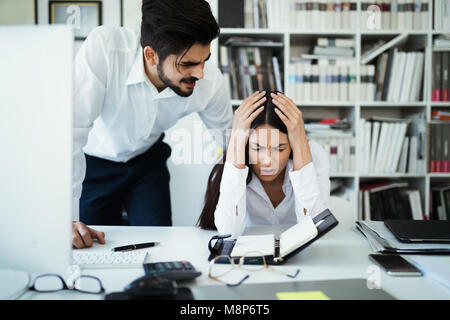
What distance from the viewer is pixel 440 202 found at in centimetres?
252

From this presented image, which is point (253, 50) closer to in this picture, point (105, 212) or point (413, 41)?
point (413, 41)

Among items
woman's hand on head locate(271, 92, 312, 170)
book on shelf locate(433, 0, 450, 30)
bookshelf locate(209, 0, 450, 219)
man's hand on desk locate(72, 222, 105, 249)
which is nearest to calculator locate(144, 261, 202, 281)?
man's hand on desk locate(72, 222, 105, 249)

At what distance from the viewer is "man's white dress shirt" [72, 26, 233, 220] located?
4.50 feet

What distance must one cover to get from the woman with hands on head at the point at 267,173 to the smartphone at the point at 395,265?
1.21ft

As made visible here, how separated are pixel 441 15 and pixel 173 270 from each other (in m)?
2.35

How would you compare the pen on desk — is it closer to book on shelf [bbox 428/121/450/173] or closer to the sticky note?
the sticky note

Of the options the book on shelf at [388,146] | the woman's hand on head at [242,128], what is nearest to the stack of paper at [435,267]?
the woman's hand on head at [242,128]

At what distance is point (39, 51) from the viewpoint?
24.9 inches

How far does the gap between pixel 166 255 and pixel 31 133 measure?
461 mm


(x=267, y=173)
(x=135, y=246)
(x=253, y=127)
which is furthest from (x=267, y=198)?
(x=135, y=246)

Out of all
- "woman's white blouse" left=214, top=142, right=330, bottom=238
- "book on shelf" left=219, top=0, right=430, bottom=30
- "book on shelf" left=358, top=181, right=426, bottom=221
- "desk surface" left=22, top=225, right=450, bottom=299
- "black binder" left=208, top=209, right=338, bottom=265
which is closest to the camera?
"desk surface" left=22, top=225, right=450, bottom=299

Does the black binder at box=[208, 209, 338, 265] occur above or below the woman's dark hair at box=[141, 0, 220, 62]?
below

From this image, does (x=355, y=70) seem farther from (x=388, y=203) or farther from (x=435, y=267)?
(x=435, y=267)

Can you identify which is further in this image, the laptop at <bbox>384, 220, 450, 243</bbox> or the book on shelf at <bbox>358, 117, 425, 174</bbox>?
the book on shelf at <bbox>358, 117, 425, 174</bbox>
